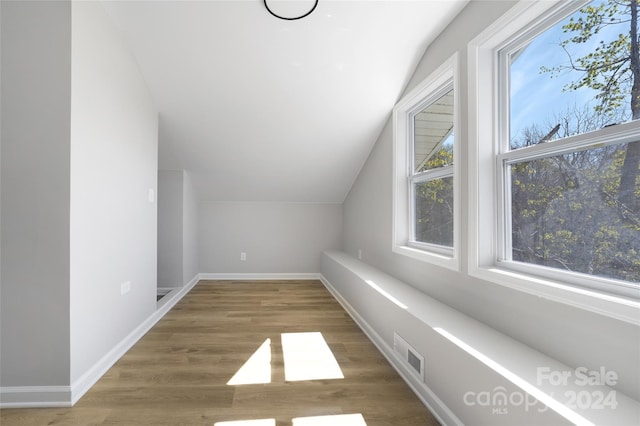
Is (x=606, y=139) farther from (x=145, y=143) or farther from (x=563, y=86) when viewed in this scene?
(x=145, y=143)

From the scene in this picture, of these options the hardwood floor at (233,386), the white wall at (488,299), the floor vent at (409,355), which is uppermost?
the white wall at (488,299)

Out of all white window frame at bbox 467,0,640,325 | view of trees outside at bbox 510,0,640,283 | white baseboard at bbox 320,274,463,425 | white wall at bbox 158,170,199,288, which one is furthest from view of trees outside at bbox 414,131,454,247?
white wall at bbox 158,170,199,288

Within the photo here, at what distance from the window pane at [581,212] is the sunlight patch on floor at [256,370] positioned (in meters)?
1.66

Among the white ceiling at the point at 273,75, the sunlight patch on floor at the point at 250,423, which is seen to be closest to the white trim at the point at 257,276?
the white ceiling at the point at 273,75

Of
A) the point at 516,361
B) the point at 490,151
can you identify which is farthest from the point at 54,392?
the point at 490,151

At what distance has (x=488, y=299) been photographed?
1672 millimetres

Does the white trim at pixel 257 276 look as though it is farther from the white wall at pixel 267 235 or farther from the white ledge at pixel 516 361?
the white ledge at pixel 516 361

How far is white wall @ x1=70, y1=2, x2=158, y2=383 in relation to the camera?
1.79 meters

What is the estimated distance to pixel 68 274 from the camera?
1.71 m

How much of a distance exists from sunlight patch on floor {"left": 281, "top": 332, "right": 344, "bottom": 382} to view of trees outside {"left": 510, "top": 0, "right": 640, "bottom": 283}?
135cm

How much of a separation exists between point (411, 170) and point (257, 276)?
302 centimetres

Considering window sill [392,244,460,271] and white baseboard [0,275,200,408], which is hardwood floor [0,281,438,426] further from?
window sill [392,244,460,271]

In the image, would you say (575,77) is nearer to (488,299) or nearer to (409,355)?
(488,299)

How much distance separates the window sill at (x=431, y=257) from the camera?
6.45 ft
